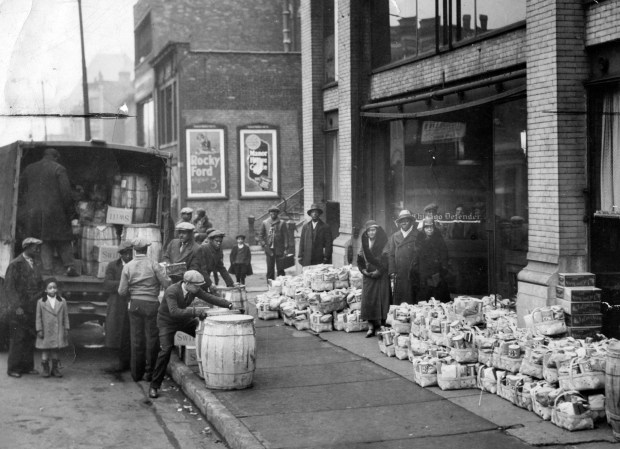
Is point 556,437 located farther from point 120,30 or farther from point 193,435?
point 120,30

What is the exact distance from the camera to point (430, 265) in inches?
477

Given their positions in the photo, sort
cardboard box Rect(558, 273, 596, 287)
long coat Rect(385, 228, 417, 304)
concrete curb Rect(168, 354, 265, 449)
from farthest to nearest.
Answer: long coat Rect(385, 228, 417, 304) → cardboard box Rect(558, 273, 596, 287) → concrete curb Rect(168, 354, 265, 449)

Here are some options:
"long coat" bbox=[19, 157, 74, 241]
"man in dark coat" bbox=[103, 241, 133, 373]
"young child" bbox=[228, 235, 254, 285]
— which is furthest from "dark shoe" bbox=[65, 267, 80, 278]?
"young child" bbox=[228, 235, 254, 285]

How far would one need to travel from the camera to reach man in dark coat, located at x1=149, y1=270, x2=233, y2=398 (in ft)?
31.6

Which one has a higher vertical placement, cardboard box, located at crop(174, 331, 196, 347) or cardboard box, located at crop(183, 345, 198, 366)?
cardboard box, located at crop(174, 331, 196, 347)

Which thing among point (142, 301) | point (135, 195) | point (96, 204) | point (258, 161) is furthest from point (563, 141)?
point (258, 161)

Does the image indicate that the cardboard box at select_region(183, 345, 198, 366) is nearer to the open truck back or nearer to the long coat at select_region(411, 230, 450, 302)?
the open truck back

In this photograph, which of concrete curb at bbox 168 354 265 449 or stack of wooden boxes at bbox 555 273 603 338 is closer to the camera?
concrete curb at bbox 168 354 265 449

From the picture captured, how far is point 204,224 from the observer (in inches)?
735

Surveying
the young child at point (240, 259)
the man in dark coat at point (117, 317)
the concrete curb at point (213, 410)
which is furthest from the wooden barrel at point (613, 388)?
the young child at point (240, 259)

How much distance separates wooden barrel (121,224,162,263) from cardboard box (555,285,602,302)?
6.15 metres

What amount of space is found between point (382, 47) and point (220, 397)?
9.82 meters

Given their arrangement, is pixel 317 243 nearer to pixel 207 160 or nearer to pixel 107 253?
pixel 107 253

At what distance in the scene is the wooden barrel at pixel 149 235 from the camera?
12359mm
